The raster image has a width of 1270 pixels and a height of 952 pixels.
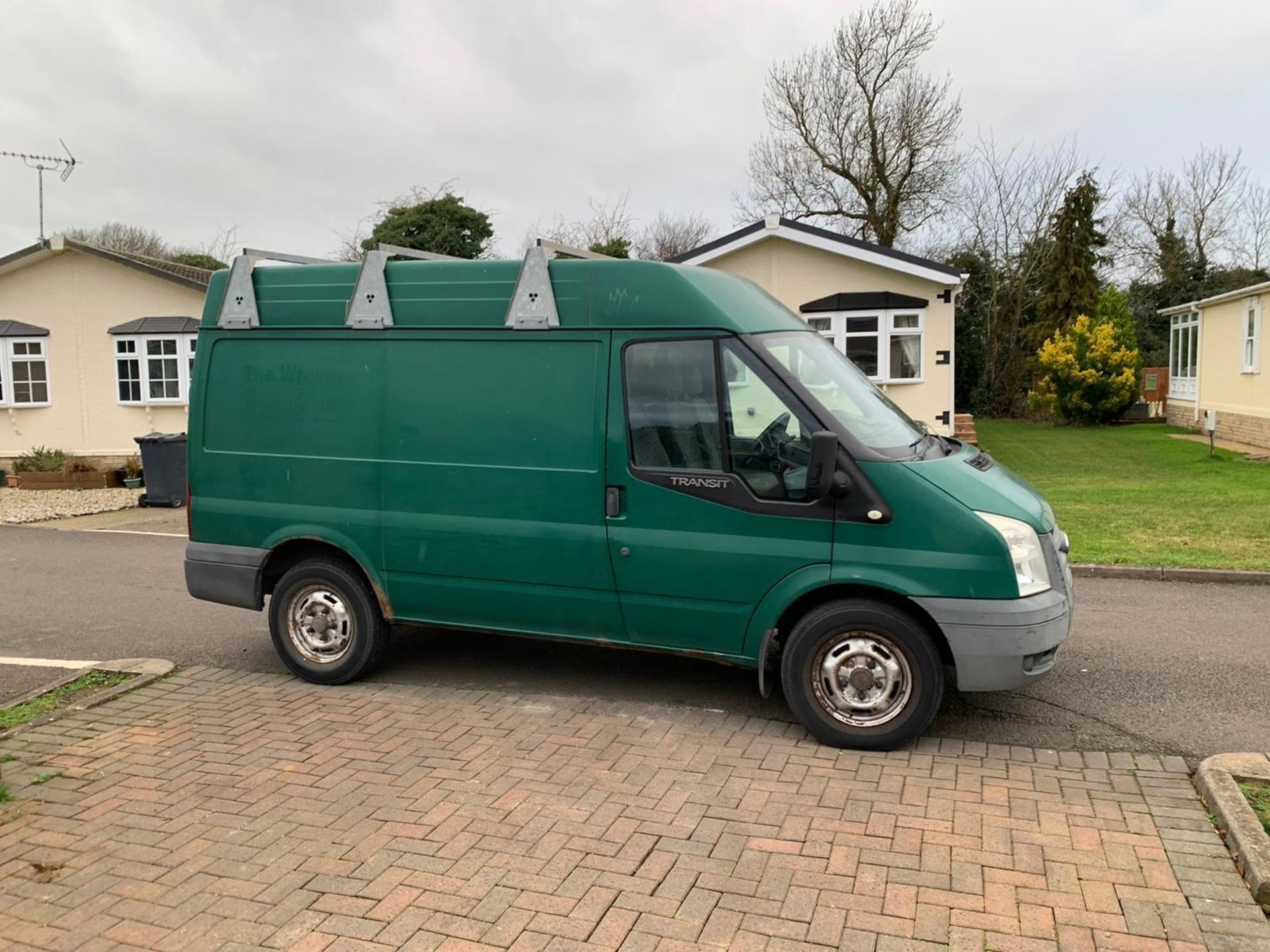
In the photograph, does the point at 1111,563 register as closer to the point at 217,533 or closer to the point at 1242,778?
the point at 1242,778

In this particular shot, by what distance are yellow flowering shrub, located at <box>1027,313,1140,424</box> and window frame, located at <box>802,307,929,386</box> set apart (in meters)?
11.5

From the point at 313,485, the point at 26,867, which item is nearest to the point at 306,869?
the point at 26,867

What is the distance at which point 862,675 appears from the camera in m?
4.79

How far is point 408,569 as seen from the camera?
5730 mm

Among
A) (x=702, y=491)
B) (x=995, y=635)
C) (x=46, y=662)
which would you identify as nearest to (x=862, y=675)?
(x=995, y=635)

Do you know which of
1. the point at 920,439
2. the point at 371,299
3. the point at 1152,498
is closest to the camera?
the point at 920,439

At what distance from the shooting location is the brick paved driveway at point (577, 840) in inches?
130

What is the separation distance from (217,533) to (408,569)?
4.52ft

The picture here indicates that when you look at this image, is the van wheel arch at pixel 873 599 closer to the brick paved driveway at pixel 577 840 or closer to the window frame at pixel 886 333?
the brick paved driveway at pixel 577 840

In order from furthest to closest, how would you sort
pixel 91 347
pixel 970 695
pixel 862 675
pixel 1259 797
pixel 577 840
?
pixel 91 347
pixel 970 695
pixel 862 675
pixel 1259 797
pixel 577 840

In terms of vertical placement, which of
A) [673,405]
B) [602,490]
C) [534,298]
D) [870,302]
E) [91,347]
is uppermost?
[870,302]

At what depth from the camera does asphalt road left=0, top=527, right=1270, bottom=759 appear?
5199mm

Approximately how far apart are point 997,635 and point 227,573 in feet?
14.8

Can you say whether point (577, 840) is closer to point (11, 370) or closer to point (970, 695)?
point (970, 695)
